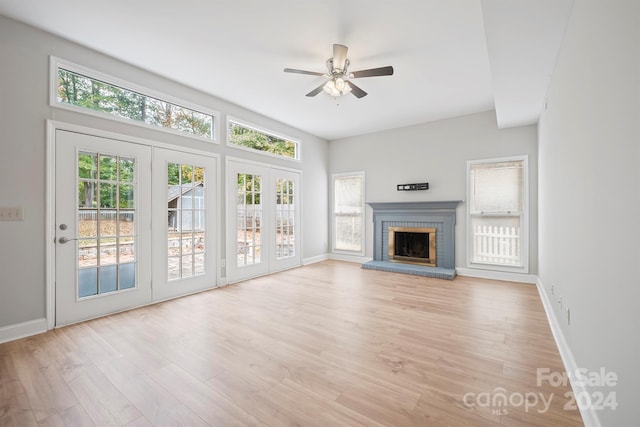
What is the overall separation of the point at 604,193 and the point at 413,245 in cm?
442

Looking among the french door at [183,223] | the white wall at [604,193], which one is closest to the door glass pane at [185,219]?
the french door at [183,223]

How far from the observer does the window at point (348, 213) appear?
6328 millimetres

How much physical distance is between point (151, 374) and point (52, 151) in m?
2.44

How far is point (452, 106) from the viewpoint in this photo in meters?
4.54

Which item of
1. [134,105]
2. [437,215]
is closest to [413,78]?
[437,215]

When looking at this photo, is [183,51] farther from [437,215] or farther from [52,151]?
[437,215]

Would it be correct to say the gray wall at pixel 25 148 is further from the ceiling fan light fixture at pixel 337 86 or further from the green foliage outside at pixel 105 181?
the ceiling fan light fixture at pixel 337 86

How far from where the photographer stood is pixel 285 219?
5.57 metres

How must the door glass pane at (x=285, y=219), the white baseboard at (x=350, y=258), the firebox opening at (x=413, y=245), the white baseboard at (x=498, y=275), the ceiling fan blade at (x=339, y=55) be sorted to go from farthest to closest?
the white baseboard at (x=350, y=258), the door glass pane at (x=285, y=219), the firebox opening at (x=413, y=245), the white baseboard at (x=498, y=275), the ceiling fan blade at (x=339, y=55)

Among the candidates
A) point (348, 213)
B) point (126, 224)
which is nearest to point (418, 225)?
point (348, 213)

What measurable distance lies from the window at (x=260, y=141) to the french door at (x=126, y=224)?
0.71 m

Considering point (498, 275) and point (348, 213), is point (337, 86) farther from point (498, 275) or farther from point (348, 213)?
point (498, 275)

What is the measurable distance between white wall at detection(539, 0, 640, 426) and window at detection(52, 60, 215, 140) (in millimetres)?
4174

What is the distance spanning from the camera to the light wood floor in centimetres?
160
